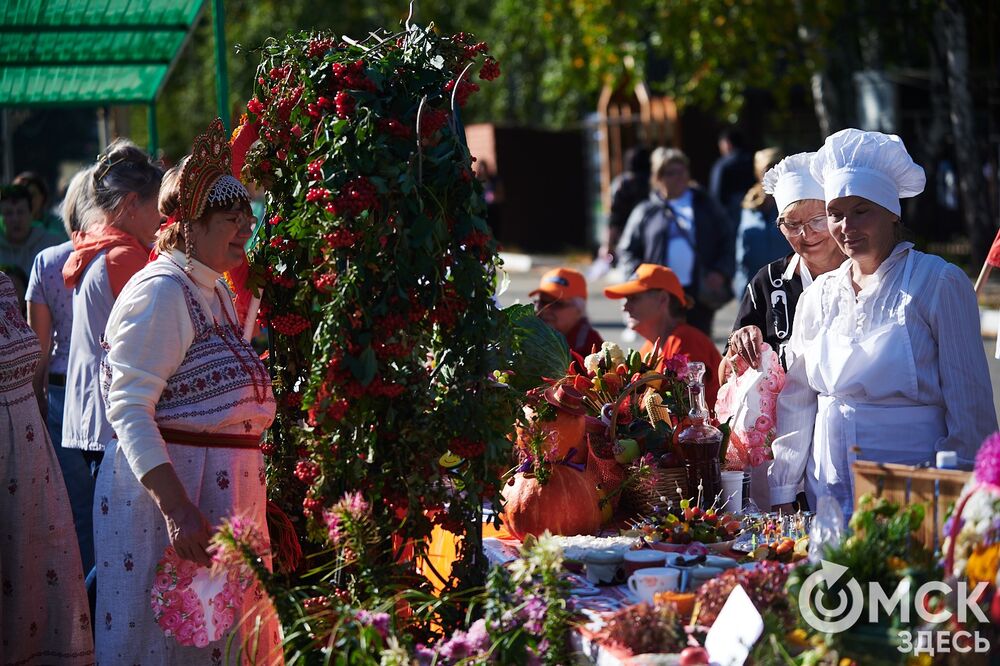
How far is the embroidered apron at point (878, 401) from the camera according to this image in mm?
3096

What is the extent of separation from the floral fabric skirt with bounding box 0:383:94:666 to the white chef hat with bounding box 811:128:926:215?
2535 millimetres

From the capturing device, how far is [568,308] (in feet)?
18.7

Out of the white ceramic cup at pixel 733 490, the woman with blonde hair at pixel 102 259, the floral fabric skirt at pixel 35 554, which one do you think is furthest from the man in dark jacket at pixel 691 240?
the floral fabric skirt at pixel 35 554

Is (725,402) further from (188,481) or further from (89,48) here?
(89,48)

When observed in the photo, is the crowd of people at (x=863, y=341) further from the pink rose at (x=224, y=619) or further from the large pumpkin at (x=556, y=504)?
the pink rose at (x=224, y=619)

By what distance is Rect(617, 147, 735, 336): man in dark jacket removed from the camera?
7.72 metres

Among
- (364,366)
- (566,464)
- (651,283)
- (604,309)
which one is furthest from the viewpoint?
(604,309)

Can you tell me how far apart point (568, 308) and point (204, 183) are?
2835 mm

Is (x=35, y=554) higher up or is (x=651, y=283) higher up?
(x=651, y=283)

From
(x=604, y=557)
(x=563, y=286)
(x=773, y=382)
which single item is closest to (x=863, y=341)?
(x=773, y=382)

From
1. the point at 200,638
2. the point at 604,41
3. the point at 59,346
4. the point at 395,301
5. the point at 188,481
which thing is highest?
the point at 604,41

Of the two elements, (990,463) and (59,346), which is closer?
(990,463)

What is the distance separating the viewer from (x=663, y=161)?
7.95 metres

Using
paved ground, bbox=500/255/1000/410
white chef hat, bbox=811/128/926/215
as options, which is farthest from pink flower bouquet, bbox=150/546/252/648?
paved ground, bbox=500/255/1000/410
